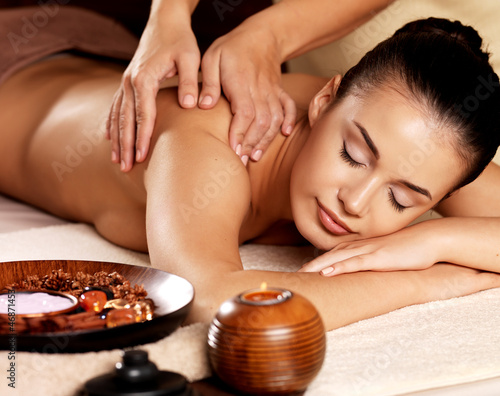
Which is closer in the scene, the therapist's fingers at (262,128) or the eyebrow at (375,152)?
the eyebrow at (375,152)

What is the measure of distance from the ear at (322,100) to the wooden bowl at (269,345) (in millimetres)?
657

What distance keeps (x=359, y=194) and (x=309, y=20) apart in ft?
2.22

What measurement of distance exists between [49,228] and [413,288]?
3.05ft

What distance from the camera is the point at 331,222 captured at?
1295 mm

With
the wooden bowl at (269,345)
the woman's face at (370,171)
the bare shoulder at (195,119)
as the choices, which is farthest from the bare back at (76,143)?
the wooden bowl at (269,345)

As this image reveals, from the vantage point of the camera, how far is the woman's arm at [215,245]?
1.09 m

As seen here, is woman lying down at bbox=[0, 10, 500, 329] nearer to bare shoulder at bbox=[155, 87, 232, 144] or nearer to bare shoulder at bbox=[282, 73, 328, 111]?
bare shoulder at bbox=[155, 87, 232, 144]

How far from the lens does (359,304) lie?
1.17 meters

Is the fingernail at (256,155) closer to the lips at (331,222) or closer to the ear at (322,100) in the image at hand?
the ear at (322,100)

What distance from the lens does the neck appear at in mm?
1517

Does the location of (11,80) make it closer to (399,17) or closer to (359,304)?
(399,17)

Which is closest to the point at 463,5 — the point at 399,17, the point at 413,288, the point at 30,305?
the point at 399,17

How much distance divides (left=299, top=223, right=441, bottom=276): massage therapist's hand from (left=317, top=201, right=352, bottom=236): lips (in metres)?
0.02

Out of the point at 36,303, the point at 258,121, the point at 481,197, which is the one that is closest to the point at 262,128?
the point at 258,121
